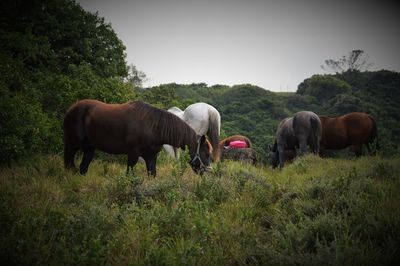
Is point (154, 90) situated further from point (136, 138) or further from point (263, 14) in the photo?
point (263, 14)

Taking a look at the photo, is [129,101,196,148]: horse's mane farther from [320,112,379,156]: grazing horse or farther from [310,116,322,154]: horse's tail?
[320,112,379,156]: grazing horse

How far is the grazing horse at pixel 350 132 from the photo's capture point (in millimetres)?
10297

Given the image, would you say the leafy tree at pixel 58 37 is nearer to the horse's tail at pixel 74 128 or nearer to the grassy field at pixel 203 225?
the horse's tail at pixel 74 128

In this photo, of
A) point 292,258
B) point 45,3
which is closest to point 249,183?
point 292,258

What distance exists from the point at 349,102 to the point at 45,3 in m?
32.3

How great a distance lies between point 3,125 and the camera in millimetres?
5535

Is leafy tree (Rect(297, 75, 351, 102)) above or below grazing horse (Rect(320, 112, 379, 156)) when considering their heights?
above

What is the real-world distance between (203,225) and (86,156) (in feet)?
13.4

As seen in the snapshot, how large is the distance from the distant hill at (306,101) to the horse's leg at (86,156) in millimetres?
15590

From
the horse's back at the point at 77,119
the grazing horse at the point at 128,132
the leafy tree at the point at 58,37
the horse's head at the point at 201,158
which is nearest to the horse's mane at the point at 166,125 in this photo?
the grazing horse at the point at 128,132

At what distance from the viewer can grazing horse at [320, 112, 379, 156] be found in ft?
33.8

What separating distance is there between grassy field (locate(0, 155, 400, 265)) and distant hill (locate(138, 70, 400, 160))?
684 inches

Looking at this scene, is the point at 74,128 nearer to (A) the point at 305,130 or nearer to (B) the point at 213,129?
(B) the point at 213,129

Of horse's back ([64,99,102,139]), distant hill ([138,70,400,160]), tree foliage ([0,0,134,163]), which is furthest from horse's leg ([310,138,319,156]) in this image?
distant hill ([138,70,400,160])
